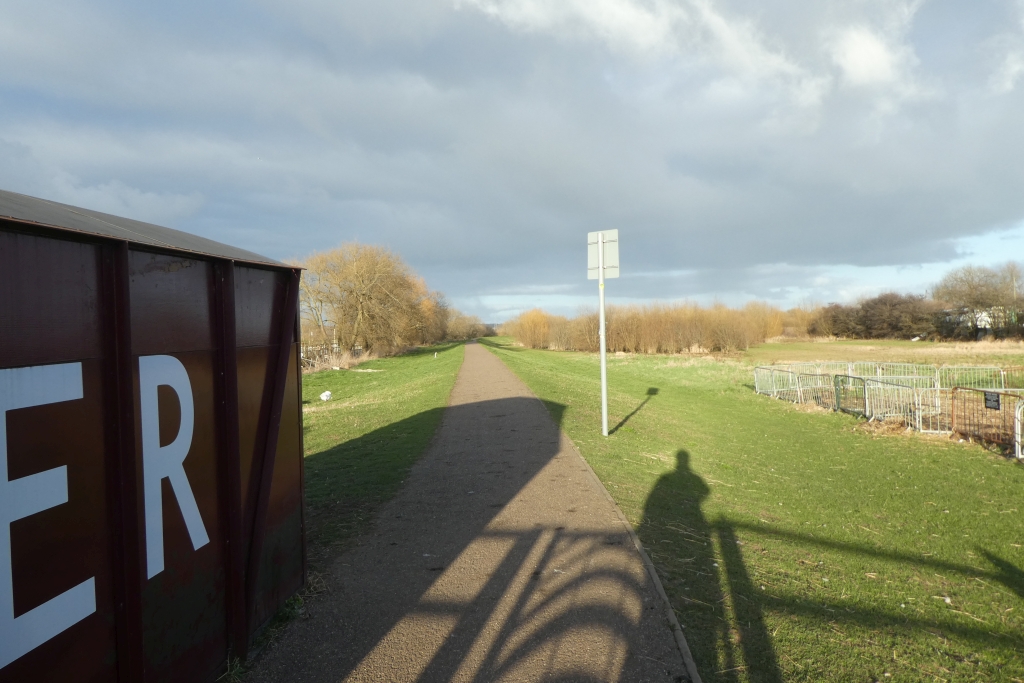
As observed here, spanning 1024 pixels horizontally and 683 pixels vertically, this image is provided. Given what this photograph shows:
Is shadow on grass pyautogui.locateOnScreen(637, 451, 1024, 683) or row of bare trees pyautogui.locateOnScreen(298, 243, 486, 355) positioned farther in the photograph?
row of bare trees pyautogui.locateOnScreen(298, 243, 486, 355)

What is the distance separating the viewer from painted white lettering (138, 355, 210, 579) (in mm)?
3049

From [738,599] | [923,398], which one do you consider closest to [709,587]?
[738,599]

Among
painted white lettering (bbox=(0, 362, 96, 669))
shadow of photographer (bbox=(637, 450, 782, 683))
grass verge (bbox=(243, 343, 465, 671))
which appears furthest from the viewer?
grass verge (bbox=(243, 343, 465, 671))

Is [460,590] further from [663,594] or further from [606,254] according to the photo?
[606,254]

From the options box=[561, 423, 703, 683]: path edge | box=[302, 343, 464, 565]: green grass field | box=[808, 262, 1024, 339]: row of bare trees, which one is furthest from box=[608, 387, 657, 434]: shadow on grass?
box=[808, 262, 1024, 339]: row of bare trees

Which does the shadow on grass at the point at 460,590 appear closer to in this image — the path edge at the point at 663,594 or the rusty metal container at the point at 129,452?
the path edge at the point at 663,594

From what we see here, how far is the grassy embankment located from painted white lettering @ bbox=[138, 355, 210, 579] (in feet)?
11.0

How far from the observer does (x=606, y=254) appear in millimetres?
10750

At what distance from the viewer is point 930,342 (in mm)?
65625

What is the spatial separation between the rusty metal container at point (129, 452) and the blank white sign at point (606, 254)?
7.38m

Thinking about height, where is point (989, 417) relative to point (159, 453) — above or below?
below

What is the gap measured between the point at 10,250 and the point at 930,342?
8068cm

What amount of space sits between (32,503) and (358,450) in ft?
28.5

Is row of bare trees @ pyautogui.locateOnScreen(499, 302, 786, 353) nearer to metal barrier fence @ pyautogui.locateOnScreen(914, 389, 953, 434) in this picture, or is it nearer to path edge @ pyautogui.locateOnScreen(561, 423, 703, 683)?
metal barrier fence @ pyautogui.locateOnScreen(914, 389, 953, 434)
